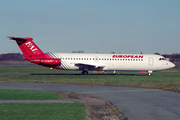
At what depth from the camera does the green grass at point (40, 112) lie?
9.05 meters

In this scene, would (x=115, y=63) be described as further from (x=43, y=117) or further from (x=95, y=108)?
(x=43, y=117)

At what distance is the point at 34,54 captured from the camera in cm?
3934

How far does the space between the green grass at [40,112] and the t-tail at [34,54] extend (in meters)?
27.3

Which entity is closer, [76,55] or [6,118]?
[6,118]

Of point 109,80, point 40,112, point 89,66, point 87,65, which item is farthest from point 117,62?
point 40,112

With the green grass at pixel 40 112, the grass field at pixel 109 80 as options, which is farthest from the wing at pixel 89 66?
the green grass at pixel 40 112

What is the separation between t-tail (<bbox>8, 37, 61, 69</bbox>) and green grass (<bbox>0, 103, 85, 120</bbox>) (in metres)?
27.3

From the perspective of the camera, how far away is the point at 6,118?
8.81m

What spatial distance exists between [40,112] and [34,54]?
99.3 ft

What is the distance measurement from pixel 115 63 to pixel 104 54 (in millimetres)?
2534

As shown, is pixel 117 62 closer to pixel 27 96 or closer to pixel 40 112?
pixel 27 96

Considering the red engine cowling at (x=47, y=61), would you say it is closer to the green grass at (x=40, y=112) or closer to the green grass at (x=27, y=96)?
the green grass at (x=27, y=96)

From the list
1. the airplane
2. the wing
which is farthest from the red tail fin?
the wing

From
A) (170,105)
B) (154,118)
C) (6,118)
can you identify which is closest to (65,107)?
(6,118)
